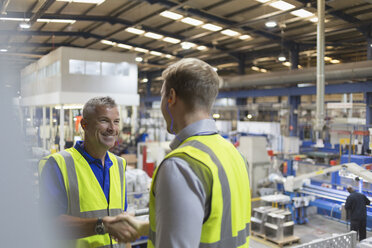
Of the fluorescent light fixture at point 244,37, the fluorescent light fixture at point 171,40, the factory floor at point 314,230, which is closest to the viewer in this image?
the factory floor at point 314,230

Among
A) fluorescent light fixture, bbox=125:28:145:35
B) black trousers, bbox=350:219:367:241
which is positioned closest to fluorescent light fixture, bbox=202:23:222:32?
fluorescent light fixture, bbox=125:28:145:35

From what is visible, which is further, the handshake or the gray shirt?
the handshake

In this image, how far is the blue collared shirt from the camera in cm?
163

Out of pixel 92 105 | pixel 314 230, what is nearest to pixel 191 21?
pixel 314 230

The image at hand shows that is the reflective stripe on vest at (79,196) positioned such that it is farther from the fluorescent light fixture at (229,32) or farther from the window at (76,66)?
the fluorescent light fixture at (229,32)

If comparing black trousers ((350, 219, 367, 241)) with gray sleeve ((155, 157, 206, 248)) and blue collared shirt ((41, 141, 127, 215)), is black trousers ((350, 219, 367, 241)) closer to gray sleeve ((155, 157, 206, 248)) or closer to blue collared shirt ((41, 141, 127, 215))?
blue collared shirt ((41, 141, 127, 215))

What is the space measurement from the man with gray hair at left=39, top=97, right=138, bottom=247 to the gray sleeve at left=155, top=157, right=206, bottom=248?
492mm

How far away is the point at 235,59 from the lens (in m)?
17.5

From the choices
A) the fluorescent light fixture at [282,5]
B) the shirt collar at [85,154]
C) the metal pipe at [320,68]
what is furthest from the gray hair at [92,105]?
the fluorescent light fixture at [282,5]

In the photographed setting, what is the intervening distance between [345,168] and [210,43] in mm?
11010

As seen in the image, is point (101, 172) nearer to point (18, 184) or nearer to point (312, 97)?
point (18, 184)

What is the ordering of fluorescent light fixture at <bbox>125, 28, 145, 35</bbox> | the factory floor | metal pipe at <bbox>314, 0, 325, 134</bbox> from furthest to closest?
fluorescent light fixture at <bbox>125, 28, 145, 35</bbox> < the factory floor < metal pipe at <bbox>314, 0, 325, 134</bbox>

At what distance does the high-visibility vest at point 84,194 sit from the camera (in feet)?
5.91

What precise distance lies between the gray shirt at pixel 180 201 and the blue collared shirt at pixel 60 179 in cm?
73
